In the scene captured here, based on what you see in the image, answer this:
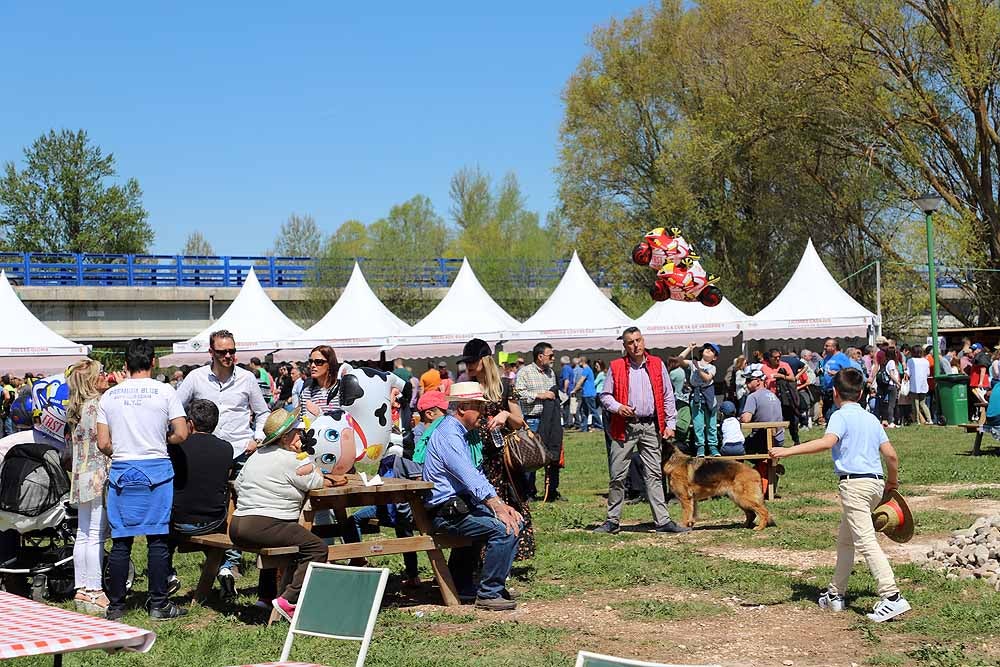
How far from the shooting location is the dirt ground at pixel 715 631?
6344 millimetres

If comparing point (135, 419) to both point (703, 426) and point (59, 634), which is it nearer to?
point (59, 634)

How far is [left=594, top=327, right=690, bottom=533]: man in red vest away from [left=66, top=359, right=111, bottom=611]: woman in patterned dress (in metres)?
4.50

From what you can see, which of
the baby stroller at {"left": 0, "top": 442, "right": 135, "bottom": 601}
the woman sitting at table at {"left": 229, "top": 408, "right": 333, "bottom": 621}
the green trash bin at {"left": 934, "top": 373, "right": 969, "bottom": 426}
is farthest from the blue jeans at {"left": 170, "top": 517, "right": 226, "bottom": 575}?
the green trash bin at {"left": 934, "top": 373, "right": 969, "bottom": 426}

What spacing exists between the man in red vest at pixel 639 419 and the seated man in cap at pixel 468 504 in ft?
9.85

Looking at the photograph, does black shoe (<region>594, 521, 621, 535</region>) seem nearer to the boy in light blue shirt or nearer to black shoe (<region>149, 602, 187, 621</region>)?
the boy in light blue shirt

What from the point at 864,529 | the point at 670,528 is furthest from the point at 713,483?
the point at 864,529

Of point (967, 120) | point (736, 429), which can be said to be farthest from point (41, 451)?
point (967, 120)

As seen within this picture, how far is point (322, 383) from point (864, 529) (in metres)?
3.85

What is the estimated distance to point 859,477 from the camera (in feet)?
23.3

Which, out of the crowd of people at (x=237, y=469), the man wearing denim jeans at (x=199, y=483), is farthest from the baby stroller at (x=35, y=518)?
the man wearing denim jeans at (x=199, y=483)

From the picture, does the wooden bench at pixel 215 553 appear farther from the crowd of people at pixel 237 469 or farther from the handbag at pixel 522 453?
the handbag at pixel 522 453

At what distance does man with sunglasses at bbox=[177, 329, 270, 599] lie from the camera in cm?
843

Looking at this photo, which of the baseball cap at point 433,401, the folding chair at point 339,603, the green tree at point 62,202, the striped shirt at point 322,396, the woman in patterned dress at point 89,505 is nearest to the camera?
the folding chair at point 339,603

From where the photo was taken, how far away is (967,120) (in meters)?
31.1
